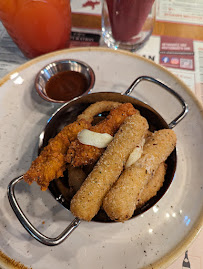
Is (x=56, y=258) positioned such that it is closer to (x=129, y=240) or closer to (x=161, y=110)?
(x=129, y=240)

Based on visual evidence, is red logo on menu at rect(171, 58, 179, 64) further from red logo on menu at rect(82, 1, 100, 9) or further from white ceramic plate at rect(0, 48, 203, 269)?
red logo on menu at rect(82, 1, 100, 9)

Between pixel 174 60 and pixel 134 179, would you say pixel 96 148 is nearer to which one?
pixel 134 179

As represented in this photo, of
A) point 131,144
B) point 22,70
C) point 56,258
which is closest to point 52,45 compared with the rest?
point 22,70

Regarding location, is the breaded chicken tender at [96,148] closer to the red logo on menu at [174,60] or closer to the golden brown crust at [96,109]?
the golden brown crust at [96,109]

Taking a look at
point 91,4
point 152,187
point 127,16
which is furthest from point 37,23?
point 152,187

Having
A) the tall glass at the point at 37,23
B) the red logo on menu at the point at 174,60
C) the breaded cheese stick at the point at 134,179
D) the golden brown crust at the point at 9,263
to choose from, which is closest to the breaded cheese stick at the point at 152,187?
the breaded cheese stick at the point at 134,179

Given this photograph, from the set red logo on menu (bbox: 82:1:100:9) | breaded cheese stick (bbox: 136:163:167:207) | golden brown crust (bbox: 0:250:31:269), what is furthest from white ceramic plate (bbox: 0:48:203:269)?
red logo on menu (bbox: 82:1:100:9)
